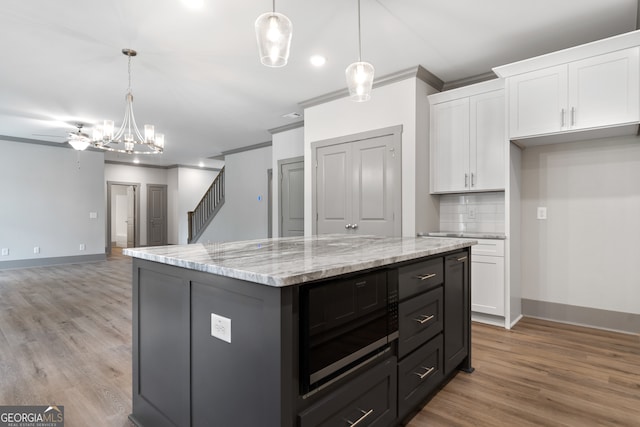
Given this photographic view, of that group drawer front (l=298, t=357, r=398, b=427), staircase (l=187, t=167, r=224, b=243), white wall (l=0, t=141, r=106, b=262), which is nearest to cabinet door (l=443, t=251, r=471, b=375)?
drawer front (l=298, t=357, r=398, b=427)

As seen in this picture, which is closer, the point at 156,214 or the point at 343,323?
the point at 343,323

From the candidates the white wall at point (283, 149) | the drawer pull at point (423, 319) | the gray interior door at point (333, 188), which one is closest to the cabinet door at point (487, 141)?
the gray interior door at point (333, 188)

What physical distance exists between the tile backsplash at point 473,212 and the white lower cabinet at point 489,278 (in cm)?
47

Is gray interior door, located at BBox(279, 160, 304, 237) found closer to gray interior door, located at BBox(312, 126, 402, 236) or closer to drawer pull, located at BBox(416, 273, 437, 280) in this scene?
gray interior door, located at BBox(312, 126, 402, 236)

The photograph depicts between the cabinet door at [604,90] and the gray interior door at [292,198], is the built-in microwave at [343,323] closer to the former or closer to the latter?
the cabinet door at [604,90]

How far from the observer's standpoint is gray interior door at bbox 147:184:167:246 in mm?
11008

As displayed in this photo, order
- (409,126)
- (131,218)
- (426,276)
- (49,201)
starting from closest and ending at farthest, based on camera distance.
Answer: (426,276) → (409,126) → (49,201) → (131,218)

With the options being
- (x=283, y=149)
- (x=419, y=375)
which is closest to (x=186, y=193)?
(x=283, y=149)

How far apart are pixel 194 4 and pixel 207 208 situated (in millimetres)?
6994

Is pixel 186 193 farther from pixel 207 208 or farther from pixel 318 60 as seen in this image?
pixel 318 60

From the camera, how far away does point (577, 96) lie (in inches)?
119

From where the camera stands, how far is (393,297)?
1633mm

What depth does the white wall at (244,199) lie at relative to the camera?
7448 millimetres

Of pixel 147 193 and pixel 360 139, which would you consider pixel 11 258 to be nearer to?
pixel 147 193
